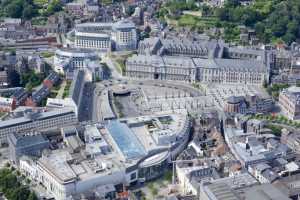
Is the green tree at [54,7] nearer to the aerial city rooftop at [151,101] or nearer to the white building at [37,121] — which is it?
the aerial city rooftop at [151,101]

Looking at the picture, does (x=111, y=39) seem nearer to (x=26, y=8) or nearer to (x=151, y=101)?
(x=151, y=101)

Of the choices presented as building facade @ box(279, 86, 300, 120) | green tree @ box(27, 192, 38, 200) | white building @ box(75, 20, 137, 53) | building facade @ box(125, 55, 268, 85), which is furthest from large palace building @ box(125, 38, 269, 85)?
green tree @ box(27, 192, 38, 200)

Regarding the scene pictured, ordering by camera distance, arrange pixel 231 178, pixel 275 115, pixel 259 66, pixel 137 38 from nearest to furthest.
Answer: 1. pixel 231 178
2. pixel 275 115
3. pixel 259 66
4. pixel 137 38

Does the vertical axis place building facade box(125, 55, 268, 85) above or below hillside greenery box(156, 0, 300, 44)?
below

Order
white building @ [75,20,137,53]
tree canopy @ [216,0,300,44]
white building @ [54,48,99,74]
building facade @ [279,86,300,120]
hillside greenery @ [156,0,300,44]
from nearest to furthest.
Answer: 1. building facade @ [279,86,300,120]
2. white building @ [54,48,99,74]
3. white building @ [75,20,137,53]
4. tree canopy @ [216,0,300,44]
5. hillside greenery @ [156,0,300,44]

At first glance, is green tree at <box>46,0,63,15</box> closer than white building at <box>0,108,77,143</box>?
No

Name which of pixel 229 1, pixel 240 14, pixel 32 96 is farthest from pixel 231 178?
pixel 229 1

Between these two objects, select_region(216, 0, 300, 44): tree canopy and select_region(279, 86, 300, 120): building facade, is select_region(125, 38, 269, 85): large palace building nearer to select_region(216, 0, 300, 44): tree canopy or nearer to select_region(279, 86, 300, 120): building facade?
select_region(279, 86, 300, 120): building facade

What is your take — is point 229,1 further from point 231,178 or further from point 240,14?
point 231,178
